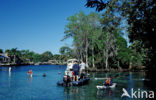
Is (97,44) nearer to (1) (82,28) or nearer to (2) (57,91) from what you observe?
(1) (82,28)

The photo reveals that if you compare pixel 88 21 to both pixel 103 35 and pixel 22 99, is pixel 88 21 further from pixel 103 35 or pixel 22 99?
pixel 22 99

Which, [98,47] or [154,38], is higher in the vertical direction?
[98,47]

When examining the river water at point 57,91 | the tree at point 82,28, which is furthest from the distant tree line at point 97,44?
the river water at point 57,91

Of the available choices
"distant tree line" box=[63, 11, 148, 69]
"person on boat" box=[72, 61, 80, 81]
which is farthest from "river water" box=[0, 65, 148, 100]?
"distant tree line" box=[63, 11, 148, 69]

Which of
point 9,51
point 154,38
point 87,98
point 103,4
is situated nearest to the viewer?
point 103,4

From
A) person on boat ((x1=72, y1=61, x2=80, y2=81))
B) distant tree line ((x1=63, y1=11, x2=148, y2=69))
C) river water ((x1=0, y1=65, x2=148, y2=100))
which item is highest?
distant tree line ((x1=63, y1=11, x2=148, y2=69))

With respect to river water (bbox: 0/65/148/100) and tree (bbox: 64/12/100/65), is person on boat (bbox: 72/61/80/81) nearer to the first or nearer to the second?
river water (bbox: 0/65/148/100)

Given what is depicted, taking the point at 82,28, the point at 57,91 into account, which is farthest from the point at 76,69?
the point at 82,28

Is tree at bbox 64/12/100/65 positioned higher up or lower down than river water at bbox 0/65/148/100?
higher up

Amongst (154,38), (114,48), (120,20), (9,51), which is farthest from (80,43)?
(9,51)

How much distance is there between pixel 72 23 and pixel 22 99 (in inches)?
1845

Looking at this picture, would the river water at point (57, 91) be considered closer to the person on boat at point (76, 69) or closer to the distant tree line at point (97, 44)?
the person on boat at point (76, 69)

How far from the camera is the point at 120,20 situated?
2680 cm

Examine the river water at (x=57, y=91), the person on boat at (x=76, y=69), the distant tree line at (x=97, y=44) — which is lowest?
the river water at (x=57, y=91)
